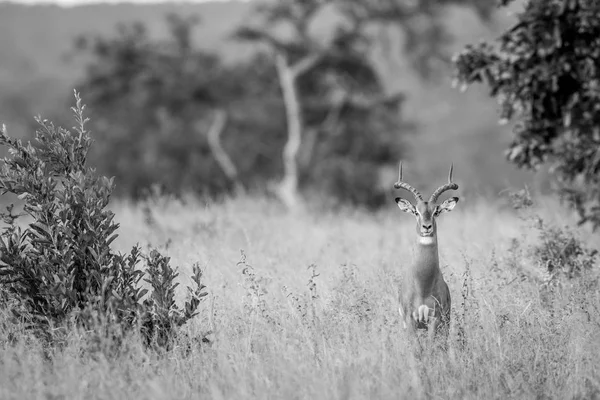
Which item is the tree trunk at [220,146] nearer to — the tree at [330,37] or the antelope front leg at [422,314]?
the tree at [330,37]

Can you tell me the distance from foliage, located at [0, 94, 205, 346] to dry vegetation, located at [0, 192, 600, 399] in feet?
0.94

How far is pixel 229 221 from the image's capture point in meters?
11.1

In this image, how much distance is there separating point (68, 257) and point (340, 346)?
2.23m

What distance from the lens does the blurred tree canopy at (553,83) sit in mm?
7840

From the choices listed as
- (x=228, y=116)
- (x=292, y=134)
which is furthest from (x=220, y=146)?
(x=292, y=134)

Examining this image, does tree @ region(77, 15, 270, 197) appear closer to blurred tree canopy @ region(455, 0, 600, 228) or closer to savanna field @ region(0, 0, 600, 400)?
savanna field @ region(0, 0, 600, 400)

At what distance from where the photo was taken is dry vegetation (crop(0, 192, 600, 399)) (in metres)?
4.98

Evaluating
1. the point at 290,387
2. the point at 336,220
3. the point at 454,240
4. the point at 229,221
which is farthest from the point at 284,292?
the point at 336,220

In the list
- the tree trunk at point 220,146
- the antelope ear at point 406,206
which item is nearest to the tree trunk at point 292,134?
the tree trunk at point 220,146

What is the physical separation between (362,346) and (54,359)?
7.28ft

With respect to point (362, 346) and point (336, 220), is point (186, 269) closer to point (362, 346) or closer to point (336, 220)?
point (362, 346)

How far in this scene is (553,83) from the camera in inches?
307

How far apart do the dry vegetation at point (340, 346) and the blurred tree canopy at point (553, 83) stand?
124 cm

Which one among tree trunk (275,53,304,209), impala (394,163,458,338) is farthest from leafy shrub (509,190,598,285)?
tree trunk (275,53,304,209)
